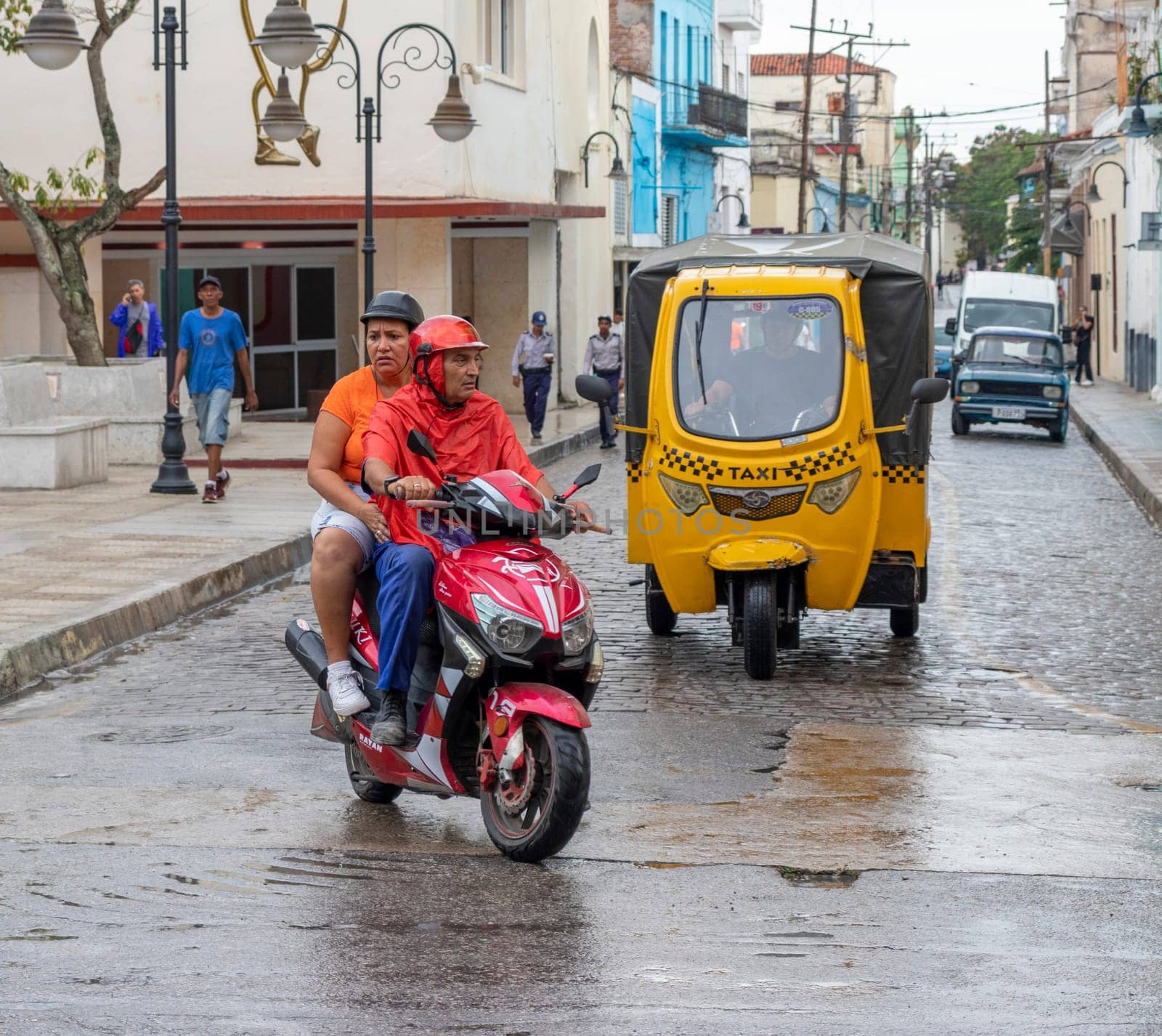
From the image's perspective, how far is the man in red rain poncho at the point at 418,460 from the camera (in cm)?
624

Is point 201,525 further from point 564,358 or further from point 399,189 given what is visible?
point 564,358

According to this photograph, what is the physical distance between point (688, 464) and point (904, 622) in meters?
1.85

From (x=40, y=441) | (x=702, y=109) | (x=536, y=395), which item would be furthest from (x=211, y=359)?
(x=702, y=109)

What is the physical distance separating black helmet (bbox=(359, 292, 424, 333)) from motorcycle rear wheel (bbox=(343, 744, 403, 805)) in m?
1.57

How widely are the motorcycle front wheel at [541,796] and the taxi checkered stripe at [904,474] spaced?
199 inches

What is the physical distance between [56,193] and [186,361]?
11314 millimetres

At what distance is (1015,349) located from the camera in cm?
2973

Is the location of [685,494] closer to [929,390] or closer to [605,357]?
[929,390]

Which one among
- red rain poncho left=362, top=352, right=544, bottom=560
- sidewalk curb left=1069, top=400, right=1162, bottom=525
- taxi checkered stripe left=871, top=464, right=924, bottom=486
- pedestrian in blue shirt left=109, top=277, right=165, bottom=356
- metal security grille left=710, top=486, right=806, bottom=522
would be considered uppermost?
pedestrian in blue shirt left=109, top=277, right=165, bottom=356

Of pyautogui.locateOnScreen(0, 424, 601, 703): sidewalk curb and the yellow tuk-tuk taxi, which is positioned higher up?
the yellow tuk-tuk taxi

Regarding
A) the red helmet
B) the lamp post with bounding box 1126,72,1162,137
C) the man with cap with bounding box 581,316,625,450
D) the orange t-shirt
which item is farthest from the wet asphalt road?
the lamp post with bounding box 1126,72,1162,137

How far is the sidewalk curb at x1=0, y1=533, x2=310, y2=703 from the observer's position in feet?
31.7

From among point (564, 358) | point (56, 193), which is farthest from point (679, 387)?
point (564, 358)

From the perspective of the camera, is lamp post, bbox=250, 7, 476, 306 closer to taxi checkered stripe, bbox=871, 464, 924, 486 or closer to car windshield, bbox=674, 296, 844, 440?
car windshield, bbox=674, 296, 844, 440
